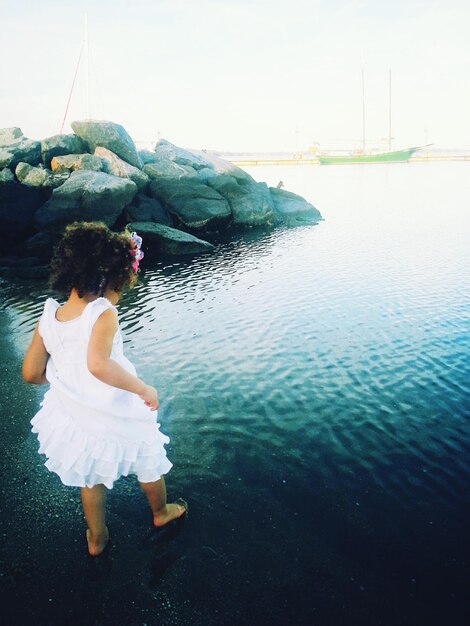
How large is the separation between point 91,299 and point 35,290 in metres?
11.1

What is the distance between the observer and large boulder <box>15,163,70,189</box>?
20.4m

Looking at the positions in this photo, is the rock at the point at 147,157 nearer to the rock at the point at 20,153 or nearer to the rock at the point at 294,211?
the rock at the point at 20,153

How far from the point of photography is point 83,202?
61.2 ft

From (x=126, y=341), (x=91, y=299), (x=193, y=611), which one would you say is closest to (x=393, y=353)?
(x=126, y=341)

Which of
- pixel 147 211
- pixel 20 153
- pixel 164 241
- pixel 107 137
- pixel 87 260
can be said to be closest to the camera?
pixel 87 260

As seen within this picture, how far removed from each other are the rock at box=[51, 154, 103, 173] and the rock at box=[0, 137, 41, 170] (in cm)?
169

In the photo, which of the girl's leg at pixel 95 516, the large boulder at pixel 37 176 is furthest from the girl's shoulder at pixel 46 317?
the large boulder at pixel 37 176

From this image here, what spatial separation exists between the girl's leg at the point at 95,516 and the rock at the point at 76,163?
68.6ft

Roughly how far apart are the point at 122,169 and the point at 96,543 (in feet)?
71.2

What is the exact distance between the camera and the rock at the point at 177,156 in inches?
1055

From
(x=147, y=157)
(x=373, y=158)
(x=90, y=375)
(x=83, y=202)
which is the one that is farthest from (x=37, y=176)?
(x=373, y=158)

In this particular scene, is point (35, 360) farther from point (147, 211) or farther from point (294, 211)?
point (294, 211)

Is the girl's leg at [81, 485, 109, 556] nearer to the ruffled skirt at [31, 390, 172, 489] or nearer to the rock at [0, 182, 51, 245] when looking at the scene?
the ruffled skirt at [31, 390, 172, 489]

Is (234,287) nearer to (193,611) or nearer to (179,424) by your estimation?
(179,424)
